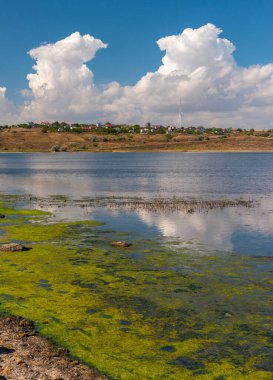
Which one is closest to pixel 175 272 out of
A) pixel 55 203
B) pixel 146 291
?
pixel 146 291

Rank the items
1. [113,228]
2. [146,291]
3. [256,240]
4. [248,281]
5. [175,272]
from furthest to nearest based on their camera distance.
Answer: [113,228] < [256,240] < [175,272] < [248,281] < [146,291]

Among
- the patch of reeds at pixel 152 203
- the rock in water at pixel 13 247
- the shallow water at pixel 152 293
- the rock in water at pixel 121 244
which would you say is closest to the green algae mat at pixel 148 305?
the shallow water at pixel 152 293

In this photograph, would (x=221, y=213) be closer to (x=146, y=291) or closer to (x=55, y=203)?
(x=55, y=203)

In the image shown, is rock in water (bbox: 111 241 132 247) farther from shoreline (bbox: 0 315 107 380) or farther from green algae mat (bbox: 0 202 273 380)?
shoreline (bbox: 0 315 107 380)

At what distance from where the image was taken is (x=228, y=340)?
16.8m

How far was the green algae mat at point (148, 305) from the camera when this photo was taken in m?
15.2

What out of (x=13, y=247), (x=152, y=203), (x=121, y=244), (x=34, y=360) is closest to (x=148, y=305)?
(x=34, y=360)

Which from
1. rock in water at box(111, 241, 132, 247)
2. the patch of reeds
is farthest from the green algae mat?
the patch of reeds

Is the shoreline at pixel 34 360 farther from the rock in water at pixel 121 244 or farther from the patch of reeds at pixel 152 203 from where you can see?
the patch of reeds at pixel 152 203

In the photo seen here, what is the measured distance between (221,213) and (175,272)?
81.4ft

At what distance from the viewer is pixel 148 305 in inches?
814

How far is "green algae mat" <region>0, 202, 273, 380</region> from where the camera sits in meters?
15.2

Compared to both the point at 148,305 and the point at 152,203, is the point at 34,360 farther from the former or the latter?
the point at 152,203

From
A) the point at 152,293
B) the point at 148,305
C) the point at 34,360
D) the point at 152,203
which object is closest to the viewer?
the point at 34,360
